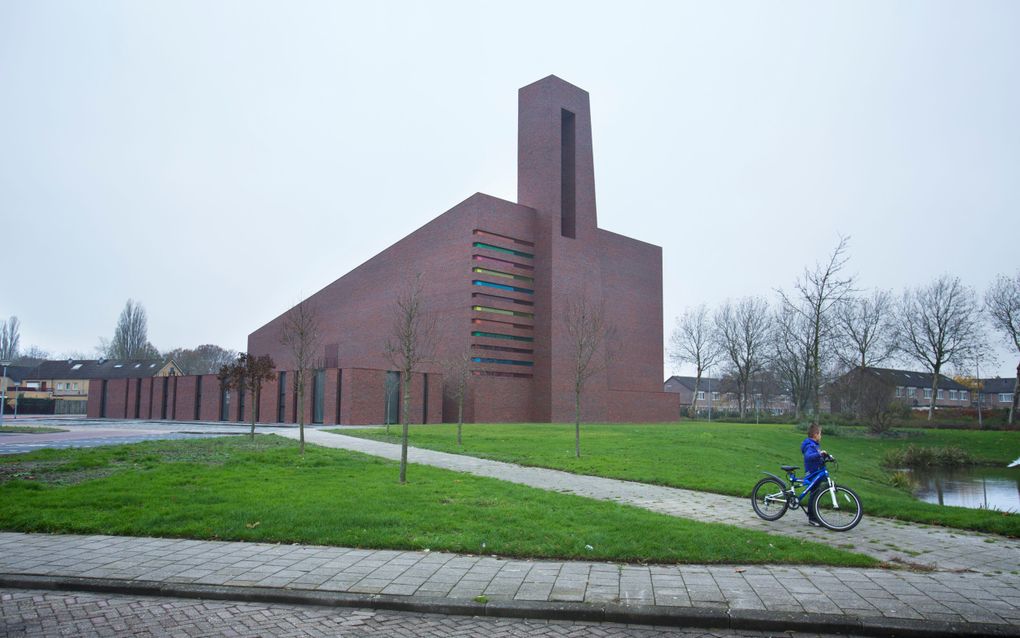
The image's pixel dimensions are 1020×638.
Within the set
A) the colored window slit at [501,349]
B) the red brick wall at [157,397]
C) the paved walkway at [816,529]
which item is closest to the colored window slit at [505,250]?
the colored window slit at [501,349]

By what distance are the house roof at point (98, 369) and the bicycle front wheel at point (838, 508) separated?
7981 cm

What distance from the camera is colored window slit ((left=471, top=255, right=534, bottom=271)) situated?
4906cm

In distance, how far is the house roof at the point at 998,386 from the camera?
102 m

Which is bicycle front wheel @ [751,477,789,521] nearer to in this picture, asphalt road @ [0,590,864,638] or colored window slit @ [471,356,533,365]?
Result: asphalt road @ [0,590,864,638]

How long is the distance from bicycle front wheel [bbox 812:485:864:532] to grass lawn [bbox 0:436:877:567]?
63.6 inches

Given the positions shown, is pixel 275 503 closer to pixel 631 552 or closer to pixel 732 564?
pixel 631 552

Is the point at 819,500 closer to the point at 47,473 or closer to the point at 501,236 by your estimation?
the point at 47,473

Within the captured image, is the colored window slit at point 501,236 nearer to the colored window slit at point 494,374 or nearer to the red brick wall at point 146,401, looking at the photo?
the colored window slit at point 494,374

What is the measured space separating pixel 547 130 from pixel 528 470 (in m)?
40.5

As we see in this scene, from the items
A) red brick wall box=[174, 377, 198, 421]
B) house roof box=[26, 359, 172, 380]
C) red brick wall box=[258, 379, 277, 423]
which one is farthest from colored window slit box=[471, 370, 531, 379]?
house roof box=[26, 359, 172, 380]

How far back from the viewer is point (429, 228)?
5294 centimetres

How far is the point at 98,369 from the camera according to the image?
86.6m

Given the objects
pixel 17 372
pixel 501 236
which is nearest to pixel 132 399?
pixel 501 236

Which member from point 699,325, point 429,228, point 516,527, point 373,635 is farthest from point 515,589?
point 699,325
